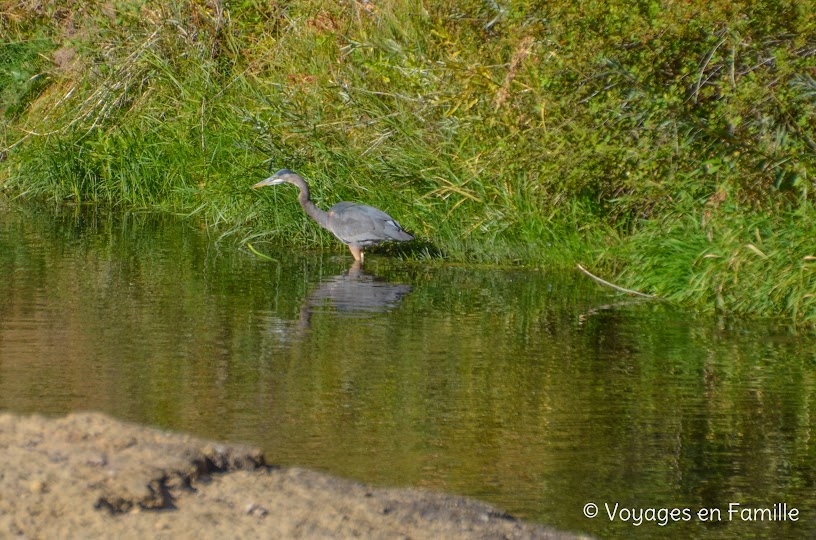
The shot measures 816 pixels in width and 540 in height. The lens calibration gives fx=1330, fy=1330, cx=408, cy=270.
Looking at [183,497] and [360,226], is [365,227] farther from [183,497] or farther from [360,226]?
[183,497]

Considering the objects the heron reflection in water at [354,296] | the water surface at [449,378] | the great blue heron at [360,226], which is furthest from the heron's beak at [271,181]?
the heron reflection in water at [354,296]

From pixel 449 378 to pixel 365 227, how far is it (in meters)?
4.14

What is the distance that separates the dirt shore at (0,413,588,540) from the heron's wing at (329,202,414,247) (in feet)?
20.6

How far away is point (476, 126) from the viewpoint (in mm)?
11211

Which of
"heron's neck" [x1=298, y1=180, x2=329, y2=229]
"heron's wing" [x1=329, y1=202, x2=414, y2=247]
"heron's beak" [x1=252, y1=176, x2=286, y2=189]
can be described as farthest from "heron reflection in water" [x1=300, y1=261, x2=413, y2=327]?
"heron's beak" [x1=252, y1=176, x2=286, y2=189]

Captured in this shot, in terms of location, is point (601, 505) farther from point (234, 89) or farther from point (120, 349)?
point (234, 89)

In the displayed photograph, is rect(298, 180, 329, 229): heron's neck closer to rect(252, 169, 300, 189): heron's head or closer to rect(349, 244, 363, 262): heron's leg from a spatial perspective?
rect(252, 169, 300, 189): heron's head

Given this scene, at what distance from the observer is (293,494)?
4.86 metres

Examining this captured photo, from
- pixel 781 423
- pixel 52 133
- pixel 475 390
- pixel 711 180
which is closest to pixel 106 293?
pixel 475 390

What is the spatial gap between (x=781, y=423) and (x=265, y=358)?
10.0 ft

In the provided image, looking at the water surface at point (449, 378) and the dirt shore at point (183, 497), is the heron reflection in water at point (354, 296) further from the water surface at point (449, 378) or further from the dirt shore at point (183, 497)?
the dirt shore at point (183, 497)

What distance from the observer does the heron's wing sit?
11.6 meters

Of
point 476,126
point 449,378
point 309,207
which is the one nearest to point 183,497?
point 449,378

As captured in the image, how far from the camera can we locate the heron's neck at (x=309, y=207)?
12344mm
